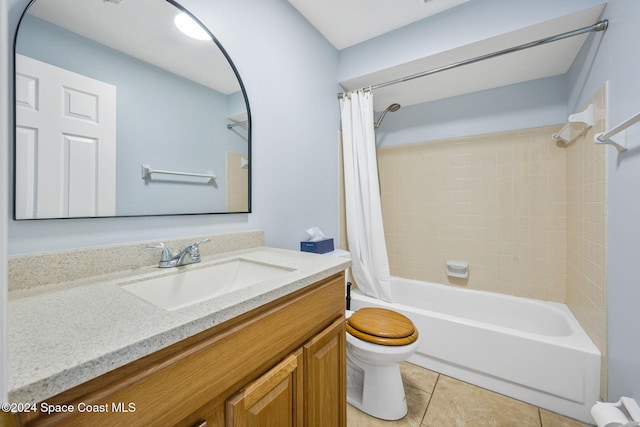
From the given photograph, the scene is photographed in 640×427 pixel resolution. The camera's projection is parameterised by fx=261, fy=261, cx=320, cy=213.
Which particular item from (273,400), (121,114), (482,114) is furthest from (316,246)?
(482,114)

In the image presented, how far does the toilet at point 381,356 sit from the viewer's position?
4.24 feet

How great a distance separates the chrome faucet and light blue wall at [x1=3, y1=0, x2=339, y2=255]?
0.28 feet

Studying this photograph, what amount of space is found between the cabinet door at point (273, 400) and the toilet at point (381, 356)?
0.59 m

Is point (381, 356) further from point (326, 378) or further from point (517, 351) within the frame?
point (517, 351)

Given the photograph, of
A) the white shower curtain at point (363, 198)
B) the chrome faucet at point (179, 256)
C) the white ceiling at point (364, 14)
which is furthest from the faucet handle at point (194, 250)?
the white ceiling at point (364, 14)

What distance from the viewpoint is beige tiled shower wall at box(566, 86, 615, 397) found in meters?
1.32

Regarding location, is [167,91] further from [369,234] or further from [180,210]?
[369,234]

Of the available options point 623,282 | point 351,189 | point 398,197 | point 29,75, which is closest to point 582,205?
point 623,282

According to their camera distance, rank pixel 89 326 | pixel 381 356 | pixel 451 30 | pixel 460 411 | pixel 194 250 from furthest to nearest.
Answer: pixel 451 30
pixel 460 411
pixel 381 356
pixel 194 250
pixel 89 326

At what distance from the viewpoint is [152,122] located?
103cm

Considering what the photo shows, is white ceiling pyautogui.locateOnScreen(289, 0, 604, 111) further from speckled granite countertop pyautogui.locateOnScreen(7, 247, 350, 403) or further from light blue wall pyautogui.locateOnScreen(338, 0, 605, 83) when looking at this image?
speckled granite countertop pyautogui.locateOnScreen(7, 247, 350, 403)

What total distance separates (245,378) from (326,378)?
0.40 meters

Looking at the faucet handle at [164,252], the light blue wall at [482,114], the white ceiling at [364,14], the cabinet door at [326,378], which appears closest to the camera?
the cabinet door at [326,378]

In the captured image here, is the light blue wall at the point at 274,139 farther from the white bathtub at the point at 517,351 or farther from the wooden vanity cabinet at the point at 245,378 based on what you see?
the white bathtub at the point at 517,351
